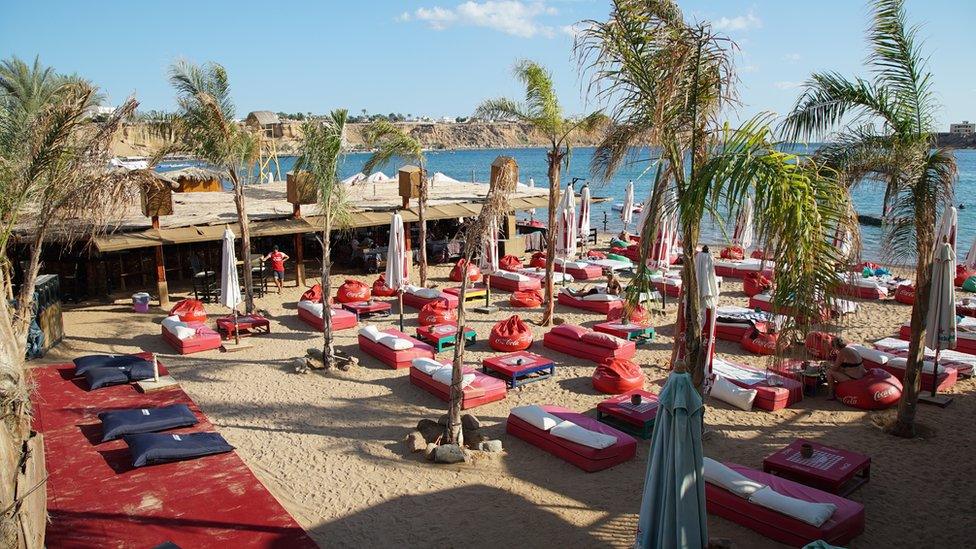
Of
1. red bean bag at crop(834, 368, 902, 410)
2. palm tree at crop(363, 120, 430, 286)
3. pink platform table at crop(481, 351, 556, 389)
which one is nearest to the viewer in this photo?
red bean bag at crop(834, 368, 902, 410)

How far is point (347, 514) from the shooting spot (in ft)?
25.8

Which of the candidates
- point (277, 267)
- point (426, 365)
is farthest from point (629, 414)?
point (277, 267)

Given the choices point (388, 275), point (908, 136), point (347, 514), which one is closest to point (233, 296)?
point (388, 275)

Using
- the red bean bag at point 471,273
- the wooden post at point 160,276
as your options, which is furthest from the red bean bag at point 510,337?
the wooden post at point 160,276

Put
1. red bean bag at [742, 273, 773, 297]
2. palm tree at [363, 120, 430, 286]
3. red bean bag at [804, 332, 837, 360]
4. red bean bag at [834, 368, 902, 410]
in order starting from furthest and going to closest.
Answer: red bean bag at [742, 273, 773, 297]
palm tree at [363, 120, 430, 286]
red bean bag at [804, 332, 837, 360]
red bean bag at [834, 368, 902, 410]

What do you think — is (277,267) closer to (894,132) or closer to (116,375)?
(116,375)

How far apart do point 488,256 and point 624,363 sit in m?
6.13

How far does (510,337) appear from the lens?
45.6ft

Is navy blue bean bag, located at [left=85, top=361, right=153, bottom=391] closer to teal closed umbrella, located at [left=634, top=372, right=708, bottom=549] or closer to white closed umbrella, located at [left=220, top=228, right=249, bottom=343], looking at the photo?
white closed umbrella, located at [left=220, top=228, right=249, bottom=343]

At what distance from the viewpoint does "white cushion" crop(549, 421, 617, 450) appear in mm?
8961

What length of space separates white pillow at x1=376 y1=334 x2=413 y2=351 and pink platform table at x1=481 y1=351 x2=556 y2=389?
1528 mm

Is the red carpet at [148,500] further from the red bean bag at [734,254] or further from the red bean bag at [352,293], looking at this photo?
the red bean bag at [734,254]

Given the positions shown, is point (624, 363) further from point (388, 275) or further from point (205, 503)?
point (205, 503)

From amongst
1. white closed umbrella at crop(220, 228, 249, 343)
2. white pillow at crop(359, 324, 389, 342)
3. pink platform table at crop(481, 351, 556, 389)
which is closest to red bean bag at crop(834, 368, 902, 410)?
pink platform table at crop(481, 351, 556, 389)
